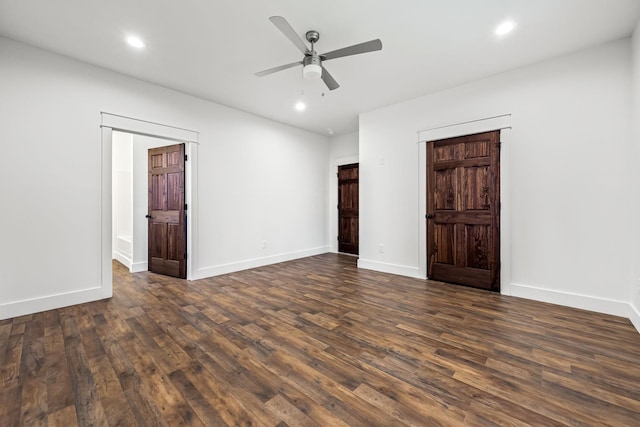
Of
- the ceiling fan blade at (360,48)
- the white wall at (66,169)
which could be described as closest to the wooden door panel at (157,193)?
the white wall at (66,169)

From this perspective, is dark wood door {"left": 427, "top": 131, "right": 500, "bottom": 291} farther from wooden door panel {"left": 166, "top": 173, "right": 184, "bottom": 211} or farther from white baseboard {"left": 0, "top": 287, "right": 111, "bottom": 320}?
white baseboard {"left": 0, "top": 287, "right": 111, "bottom": 320}

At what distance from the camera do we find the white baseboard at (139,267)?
15.2 feet

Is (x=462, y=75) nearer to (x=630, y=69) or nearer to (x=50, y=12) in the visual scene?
(x=630, y=69)

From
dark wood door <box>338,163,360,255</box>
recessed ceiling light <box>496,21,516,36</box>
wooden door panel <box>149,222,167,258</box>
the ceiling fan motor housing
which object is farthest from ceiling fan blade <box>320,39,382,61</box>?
dark wood door <box>338,163,360,255</box>

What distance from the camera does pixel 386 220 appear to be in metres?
4.56

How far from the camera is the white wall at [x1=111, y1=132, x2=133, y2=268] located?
5523 mm

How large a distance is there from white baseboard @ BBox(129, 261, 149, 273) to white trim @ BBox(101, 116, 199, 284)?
4.09 feet

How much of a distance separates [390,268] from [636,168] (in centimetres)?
300

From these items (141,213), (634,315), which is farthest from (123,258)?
(634,315)

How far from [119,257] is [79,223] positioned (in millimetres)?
3002

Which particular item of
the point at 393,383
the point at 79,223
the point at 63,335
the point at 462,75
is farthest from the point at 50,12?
the point at 462,75

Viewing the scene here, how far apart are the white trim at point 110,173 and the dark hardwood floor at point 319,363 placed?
674 millimetres

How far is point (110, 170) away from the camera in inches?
131

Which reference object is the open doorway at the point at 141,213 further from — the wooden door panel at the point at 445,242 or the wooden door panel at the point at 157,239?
the wooden door panel at the point at 445,242
